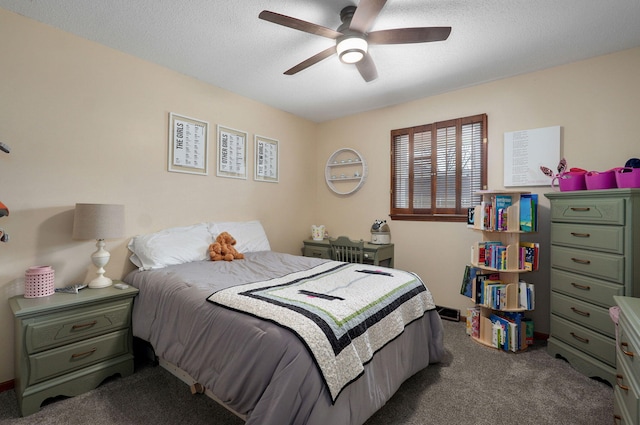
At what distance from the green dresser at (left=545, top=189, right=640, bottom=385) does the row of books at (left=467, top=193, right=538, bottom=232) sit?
0.48ft

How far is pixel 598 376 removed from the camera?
200 cm

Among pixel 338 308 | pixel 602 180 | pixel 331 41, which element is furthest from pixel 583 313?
pixel 331 41

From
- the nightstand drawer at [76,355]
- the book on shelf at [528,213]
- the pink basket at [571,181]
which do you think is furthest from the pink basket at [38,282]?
the pink basket at [571,181]

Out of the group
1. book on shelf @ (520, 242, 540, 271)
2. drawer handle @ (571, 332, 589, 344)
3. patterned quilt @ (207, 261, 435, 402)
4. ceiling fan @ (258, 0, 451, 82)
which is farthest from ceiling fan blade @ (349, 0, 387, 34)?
drawer handle @ (571, 332, 589, 344)

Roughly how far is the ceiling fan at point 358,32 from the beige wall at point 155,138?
1541mm

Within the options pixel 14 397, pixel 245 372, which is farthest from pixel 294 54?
pixel 14 397

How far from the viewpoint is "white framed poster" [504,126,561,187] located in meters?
2.62

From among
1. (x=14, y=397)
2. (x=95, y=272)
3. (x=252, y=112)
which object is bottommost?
(x=14, y=397)

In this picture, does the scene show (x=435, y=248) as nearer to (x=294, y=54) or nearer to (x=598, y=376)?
(x=598, y=376)

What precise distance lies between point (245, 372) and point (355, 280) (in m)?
0.92

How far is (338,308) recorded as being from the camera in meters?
1.46

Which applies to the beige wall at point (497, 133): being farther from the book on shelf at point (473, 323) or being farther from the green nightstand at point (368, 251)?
the book on shelf at point (473, 323)

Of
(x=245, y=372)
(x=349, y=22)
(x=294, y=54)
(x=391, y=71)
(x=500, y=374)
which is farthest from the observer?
(x=391, y=71)

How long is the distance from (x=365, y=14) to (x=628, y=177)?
6.76 feet
